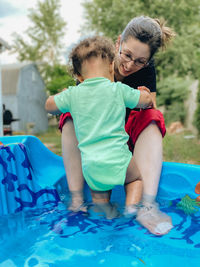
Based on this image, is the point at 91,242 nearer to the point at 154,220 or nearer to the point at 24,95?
the point at 154,220

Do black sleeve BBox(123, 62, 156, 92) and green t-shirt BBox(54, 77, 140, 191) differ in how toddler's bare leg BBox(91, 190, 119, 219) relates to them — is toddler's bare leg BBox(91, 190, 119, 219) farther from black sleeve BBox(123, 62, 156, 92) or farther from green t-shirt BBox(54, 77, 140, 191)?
black sleeve BBox(123, 62, 156, 92)

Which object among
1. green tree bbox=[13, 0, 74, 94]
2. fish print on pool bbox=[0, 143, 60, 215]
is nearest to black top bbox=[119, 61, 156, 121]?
fish print on pool bbox=[0, 143, 60, 215]

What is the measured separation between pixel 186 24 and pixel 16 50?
13.0m

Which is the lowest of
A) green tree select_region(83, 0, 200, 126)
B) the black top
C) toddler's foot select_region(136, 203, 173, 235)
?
toddler's foot select_region(136, 203, 173, 235)

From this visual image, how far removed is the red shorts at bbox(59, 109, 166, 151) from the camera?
163 centimetres

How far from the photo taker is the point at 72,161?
165 centimetres

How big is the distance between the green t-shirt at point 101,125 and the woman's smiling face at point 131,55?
10.7 inches

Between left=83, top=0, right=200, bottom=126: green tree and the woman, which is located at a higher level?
left=83, top=0, right=200, bottom=126: green tree

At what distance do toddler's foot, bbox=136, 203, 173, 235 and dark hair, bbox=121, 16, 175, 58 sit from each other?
85cm

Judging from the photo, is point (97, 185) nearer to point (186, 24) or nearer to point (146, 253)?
point (146, 253)

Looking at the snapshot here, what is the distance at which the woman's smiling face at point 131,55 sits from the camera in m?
1.62

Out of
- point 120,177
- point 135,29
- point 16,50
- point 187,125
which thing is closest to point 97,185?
point 120,177

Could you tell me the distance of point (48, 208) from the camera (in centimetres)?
161

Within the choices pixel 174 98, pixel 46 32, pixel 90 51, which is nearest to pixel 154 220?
pixel 90 51
